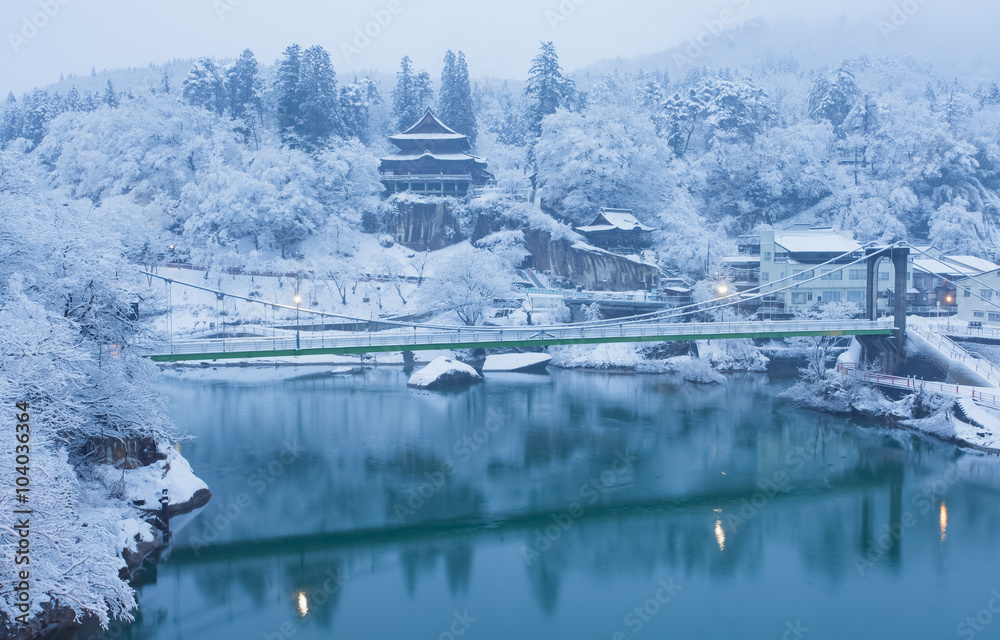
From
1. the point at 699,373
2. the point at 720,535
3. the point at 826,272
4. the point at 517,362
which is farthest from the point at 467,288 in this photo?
the point at 720,535

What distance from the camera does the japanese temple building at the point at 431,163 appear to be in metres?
44.9

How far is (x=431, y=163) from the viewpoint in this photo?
1777 inches

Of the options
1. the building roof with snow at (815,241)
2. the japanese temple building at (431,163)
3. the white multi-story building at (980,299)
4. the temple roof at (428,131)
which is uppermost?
the temple roof at (428,131)

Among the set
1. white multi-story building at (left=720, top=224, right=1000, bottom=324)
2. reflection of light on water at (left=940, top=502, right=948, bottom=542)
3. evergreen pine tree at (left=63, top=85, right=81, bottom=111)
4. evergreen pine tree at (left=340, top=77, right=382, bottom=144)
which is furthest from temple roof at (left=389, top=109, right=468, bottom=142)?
reflection of light on water at (left=940, top=502, right=948, bottom=542)

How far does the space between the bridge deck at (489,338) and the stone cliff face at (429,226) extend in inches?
642

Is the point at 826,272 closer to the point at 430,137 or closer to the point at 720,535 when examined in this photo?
the point at 720,535

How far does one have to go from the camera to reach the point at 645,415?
23.5 meters

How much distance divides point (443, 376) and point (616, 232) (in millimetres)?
15157

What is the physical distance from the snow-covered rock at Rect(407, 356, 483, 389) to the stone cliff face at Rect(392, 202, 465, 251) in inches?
551

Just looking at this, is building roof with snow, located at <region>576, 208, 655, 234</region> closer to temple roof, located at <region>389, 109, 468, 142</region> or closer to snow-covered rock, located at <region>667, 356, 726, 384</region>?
snow-covered rock, located at <region>667, 356, 726, 384</region>

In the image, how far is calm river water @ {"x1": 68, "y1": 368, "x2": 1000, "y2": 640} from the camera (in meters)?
11.5

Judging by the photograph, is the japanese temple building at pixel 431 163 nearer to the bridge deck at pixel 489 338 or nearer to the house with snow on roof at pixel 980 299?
the bridge deck at pixel 489 338

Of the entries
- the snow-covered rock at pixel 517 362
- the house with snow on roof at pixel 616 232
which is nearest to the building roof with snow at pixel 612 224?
the house with snow on roof at pixel 616 232

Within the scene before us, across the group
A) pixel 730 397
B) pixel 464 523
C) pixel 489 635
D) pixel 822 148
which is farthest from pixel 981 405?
pixel 822 148
